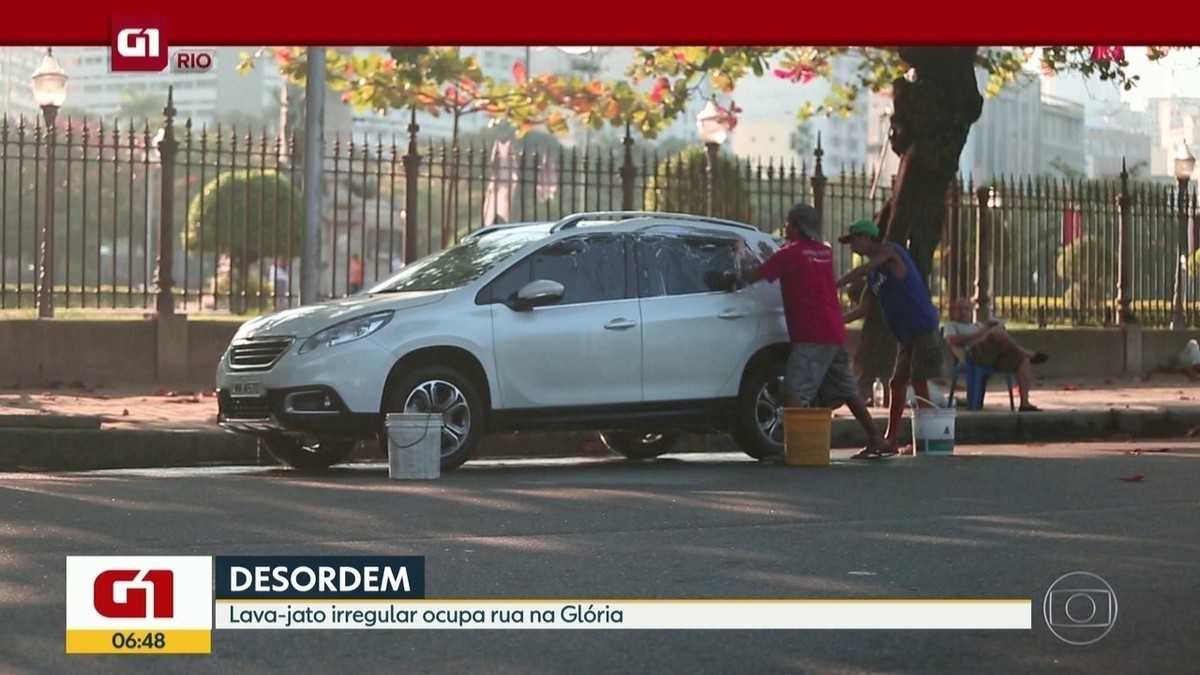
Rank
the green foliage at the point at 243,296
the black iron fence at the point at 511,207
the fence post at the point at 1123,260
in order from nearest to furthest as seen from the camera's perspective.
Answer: the black iron fence at the point at 511,207
the green foliage at the point at 243,296
the fence post at the point at 1123,260

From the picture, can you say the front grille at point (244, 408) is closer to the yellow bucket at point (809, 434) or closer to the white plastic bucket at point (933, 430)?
the yellow bucket at point (809, 434)

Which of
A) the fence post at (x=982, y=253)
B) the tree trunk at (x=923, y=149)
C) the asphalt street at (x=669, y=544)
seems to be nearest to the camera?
the asphalt street at (x=669, y=544)

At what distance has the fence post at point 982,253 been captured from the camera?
23531 millimetres

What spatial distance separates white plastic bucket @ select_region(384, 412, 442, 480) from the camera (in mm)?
12133

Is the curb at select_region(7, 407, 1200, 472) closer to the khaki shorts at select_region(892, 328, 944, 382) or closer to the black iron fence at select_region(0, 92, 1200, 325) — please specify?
the khaki shorts at select_region(892, 328, 944, 382)

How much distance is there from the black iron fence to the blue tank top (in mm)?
6189

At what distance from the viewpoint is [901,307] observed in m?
14.3

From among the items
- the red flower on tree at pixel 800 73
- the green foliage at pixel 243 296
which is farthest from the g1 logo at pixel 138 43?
the red flower on tree at pixel 800 73

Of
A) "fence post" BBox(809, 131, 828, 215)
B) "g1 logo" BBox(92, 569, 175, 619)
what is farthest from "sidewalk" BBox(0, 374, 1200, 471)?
"g1 logo" BBox(92, 569, 175, 619)

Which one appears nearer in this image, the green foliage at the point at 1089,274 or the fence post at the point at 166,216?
the fence post at the point at 166,216

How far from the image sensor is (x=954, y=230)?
23688 millimetres

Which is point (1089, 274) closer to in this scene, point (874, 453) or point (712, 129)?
point (712, 129)

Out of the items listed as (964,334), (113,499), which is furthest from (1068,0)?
(964,334)

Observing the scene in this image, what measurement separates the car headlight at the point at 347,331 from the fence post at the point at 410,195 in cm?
806
